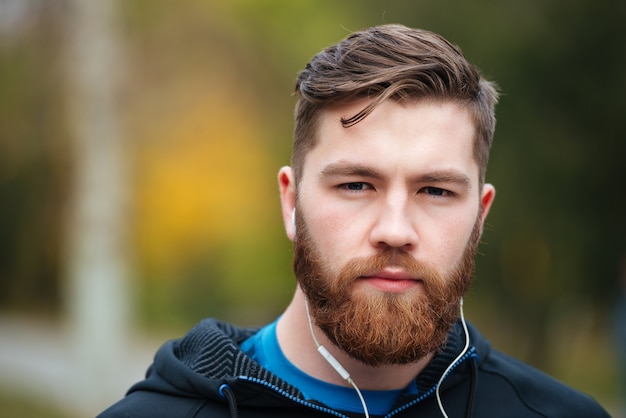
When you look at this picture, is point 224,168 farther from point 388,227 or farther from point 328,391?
point 388,227

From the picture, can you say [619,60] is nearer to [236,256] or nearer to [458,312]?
[458,312]

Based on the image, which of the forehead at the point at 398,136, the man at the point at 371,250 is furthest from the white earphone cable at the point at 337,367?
the forehead at the point at 398,136

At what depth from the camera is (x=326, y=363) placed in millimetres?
2955

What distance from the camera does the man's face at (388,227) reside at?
274 centimetres

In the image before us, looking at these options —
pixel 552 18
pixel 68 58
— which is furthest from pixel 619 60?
pixel 68 58

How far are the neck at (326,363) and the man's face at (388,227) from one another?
0.39 ft

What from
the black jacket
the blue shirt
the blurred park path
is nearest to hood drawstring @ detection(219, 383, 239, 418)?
the black jacket

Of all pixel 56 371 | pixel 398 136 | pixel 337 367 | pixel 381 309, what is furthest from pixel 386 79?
pixel 56 371

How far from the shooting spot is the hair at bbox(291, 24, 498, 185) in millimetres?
2783

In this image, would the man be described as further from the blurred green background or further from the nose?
the blurred green background

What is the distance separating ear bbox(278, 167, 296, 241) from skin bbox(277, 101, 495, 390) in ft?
0.42

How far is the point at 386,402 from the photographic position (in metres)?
2.94

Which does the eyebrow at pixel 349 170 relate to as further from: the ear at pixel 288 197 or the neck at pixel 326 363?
the neck at pixel 326 363

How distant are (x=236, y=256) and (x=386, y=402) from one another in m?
17.5
